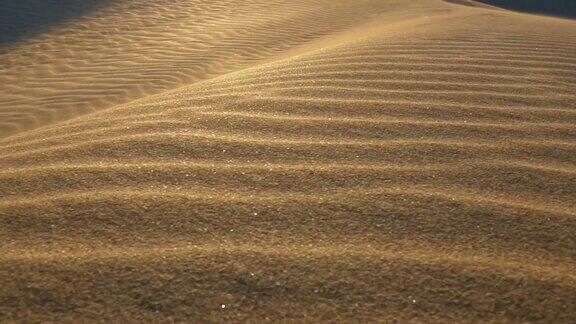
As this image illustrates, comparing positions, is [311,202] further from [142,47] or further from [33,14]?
[33,14]

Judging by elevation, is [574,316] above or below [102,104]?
above

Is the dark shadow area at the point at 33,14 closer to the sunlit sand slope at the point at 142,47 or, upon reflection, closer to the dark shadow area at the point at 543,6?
the sunlit sand slope at the point at 142,47

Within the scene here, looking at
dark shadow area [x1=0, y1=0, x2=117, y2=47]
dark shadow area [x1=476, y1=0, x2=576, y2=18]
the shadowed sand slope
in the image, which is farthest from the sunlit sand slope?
dark shadow area [x1=476, y1=0, x2=576, y2=18]

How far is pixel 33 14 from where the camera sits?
8.20m

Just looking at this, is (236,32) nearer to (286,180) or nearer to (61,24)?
(61,24)

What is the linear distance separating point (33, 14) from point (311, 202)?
306 inches

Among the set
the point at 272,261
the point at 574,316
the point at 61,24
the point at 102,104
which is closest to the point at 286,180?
the point at 272,261

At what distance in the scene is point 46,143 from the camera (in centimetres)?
260

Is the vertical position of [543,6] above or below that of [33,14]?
below

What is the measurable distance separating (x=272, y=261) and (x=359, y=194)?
492 millimetres

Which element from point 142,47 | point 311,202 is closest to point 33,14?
point 142,47

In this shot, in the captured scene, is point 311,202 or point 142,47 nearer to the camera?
point 311,202

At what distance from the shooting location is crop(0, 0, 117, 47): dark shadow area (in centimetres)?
739

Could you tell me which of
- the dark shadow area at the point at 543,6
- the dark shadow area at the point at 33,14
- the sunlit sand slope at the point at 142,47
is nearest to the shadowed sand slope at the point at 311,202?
the sunlit sand slope at the point at 142,47
